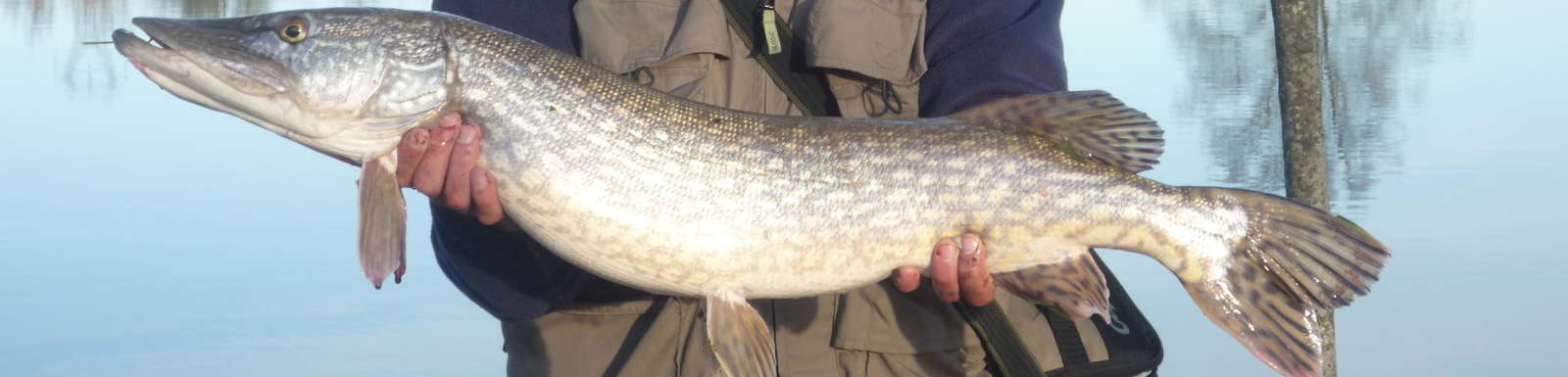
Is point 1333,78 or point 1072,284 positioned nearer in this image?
point 1072,284

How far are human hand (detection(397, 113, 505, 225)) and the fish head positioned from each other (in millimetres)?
44

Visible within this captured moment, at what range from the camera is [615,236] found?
2816 millimetres

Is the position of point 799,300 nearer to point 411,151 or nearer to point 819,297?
point 819,297

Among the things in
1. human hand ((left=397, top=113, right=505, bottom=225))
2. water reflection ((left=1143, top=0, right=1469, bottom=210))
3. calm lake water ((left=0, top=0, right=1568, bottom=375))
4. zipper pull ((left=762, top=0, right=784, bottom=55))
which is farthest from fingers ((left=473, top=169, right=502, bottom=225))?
water reflection ((left=1143, top=0, right=1469, bottom=210))

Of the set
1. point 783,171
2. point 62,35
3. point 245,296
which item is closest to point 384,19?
point 783,171

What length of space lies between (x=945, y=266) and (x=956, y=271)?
0.9 inches

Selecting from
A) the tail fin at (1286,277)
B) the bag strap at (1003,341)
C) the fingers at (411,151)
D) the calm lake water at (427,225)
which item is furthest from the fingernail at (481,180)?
the calm lake water at (427,225)

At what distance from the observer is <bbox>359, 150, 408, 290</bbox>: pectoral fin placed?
2.84 meters

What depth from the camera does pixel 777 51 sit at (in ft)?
10.2

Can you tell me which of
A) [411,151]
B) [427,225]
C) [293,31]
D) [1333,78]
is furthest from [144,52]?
[1333,78]

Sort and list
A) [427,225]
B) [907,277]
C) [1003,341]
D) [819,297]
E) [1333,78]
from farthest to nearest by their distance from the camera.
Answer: [1333,78], [427,225], [819,297], [1003,341], [907,277]

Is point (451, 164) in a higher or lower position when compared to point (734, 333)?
higher

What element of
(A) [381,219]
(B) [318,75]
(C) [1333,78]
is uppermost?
(B) [318,75]

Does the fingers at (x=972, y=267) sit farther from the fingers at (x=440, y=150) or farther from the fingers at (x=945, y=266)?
the fingers at (x=440, y=150)
